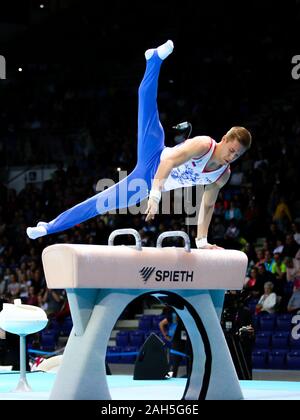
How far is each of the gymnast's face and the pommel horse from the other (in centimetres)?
77

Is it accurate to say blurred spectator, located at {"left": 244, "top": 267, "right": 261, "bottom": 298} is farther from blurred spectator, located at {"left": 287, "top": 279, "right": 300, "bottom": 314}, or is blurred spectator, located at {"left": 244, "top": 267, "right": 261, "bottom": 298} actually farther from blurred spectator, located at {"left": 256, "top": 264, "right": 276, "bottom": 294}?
blurred spectator, located at {"left": 287, "top": 279, "right": 300, "bottom": 314}

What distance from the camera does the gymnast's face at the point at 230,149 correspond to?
6.30m

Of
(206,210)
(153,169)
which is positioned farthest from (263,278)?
(153,169)

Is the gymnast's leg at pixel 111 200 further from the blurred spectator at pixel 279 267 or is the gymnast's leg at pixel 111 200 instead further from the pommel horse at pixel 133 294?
the blurred spectator at pixel 279 267

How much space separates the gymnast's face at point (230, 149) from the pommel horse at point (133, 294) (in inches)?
30.1

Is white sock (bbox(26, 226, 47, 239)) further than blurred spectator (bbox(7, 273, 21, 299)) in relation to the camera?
No

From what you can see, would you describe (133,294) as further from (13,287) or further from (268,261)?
(13,287)

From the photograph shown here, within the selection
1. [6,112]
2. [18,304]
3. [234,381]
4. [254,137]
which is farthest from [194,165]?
[6,112]

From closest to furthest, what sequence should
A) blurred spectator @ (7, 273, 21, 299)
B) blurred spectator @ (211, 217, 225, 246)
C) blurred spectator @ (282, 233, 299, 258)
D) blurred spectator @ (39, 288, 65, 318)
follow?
1. blurred spectator @ (282, 233, 299, 258)
2. blurred spectator @ (211, 217, 225, 246)
3. blurred spectator @ (39, 288, 65, 318)
4. blurred spectator @ (7, 273, 21, 299)

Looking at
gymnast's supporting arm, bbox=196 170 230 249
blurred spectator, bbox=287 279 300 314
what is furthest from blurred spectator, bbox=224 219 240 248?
gymnast's supporting arm, bbox=196 170 230 249

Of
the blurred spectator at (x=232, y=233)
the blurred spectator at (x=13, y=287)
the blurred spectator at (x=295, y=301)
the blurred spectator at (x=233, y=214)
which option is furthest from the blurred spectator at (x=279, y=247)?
the blurred spectator at (x=13, y=287)

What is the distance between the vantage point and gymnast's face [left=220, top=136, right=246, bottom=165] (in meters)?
6.30

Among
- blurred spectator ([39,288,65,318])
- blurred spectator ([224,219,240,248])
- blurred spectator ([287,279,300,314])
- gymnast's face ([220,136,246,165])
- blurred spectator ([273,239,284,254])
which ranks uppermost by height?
gymnast's face ([220,136,246,165])

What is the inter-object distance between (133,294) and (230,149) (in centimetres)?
141
